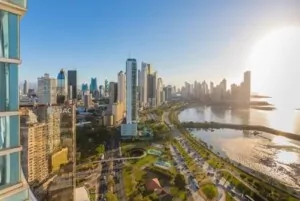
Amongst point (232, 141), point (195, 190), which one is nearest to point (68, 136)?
point (195, 190)

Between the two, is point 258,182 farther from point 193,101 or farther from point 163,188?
point 193,101

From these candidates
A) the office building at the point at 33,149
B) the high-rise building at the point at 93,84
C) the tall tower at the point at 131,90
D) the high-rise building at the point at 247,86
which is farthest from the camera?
the high-rise building at the point at 93,84

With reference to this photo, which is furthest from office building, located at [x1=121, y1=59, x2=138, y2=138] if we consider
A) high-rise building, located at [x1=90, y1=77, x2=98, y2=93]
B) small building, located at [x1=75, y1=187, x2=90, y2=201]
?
high-rise building, located at [x1=90, y1=77, x2=98, y2=93]

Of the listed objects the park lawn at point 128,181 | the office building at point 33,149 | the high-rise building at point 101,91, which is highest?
the high-rise building at point 101,91

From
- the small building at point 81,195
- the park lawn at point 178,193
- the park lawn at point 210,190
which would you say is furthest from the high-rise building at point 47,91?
the park lawn at point 210,190

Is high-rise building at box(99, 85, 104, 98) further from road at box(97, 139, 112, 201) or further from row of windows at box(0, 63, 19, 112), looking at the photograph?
row of windows at box(0, 63, 19, 112)

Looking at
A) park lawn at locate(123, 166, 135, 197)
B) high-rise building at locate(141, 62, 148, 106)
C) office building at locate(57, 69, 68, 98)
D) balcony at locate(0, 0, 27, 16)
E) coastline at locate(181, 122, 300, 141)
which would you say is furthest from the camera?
high-rise building at locate(141, 62, 148, 106)

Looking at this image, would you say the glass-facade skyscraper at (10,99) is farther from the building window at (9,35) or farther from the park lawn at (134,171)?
the park lawn at (134,171)
